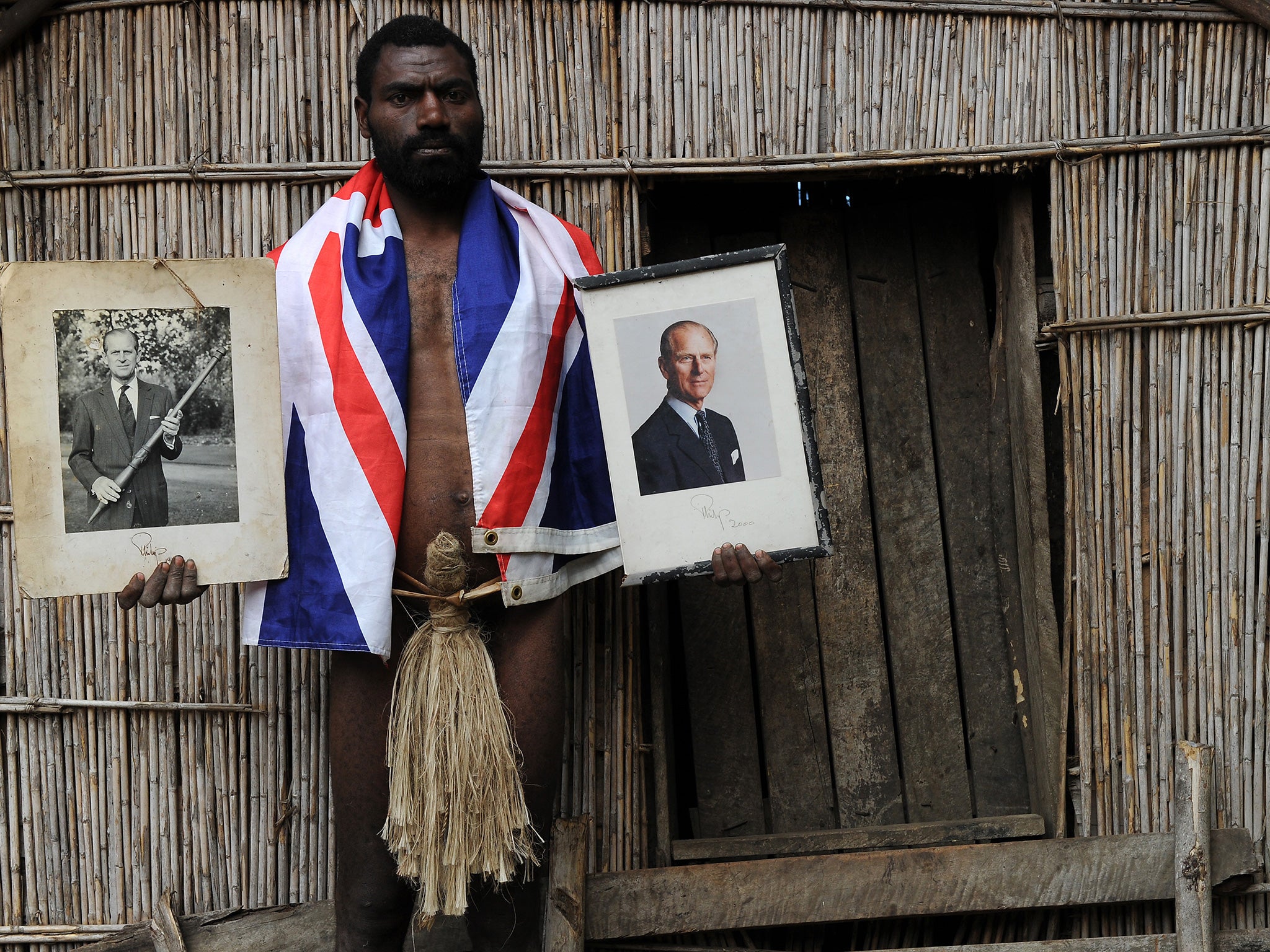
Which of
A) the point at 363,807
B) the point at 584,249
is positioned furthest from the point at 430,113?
the point at 363,807

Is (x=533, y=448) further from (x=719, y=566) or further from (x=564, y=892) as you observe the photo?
(x=564, y=892)

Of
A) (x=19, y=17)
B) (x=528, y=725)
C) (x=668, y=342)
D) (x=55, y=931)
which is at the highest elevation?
(x=19, y=17)

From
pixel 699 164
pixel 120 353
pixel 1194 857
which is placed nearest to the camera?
pixel 120 353

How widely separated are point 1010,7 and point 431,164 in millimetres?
1381

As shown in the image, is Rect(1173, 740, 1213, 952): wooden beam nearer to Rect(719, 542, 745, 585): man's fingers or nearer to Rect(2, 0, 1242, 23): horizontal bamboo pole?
Rect(719, 542, 745, 585): man's fingers

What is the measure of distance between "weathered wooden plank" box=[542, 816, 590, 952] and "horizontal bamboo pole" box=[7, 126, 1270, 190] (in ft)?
4.69

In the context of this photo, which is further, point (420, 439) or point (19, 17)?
point (19, 17)

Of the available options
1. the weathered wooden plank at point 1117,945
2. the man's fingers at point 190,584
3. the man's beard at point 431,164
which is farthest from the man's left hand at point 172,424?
the weathered wooden plank at point 1117,945

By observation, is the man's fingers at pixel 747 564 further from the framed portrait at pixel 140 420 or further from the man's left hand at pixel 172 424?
the man's left hand at pixel 172 424

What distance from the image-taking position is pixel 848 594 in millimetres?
2771

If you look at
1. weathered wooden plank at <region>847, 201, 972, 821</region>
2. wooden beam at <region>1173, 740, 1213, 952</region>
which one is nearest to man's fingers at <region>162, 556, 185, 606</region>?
weathered wooden plank at <region>847, 201, 972, 821</region>

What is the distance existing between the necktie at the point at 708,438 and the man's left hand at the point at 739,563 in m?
0.13

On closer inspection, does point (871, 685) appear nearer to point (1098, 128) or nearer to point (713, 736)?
point (713, 736)
